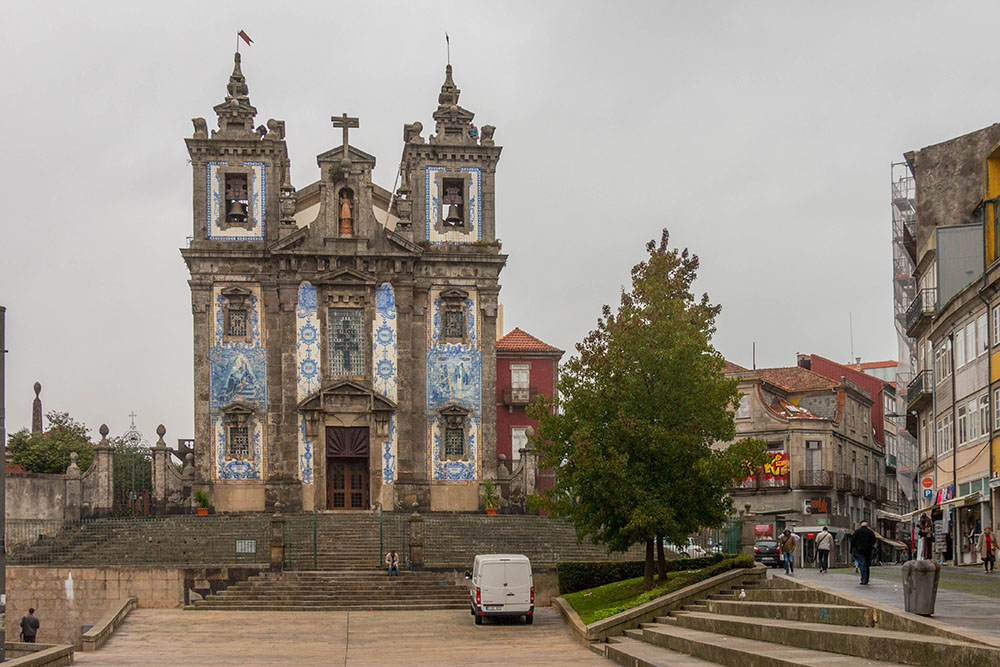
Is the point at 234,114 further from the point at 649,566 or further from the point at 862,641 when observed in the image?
the point at 862,641

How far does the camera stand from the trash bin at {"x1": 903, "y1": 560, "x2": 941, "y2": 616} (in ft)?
61.0

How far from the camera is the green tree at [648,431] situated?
3225 centimetres

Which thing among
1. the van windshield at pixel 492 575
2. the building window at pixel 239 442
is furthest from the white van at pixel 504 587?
the building window at pixel 239 442

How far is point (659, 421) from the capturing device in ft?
108

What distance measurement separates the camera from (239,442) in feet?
173

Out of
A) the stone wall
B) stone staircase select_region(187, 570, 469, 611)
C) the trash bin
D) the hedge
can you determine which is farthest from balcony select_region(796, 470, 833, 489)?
the trash bin

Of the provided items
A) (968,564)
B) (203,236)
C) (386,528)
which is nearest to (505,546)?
(386,528)

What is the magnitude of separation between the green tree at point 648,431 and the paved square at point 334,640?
328cm

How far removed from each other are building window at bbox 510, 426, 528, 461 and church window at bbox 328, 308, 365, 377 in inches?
424

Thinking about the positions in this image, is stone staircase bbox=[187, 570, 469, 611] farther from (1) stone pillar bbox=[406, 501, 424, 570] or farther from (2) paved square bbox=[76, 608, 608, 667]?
(2) paved square bbox=[76, 608, 608, 667]

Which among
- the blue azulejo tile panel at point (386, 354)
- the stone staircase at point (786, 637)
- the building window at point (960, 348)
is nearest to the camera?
the stone staircase at point (786, 637)

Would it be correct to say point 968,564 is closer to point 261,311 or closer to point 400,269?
point 400,269

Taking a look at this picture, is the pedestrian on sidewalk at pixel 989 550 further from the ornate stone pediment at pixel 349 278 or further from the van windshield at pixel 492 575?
the ornate stone pediment at pixel 349 278

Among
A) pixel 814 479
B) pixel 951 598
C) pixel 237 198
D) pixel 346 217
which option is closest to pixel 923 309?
pixel 814 479
